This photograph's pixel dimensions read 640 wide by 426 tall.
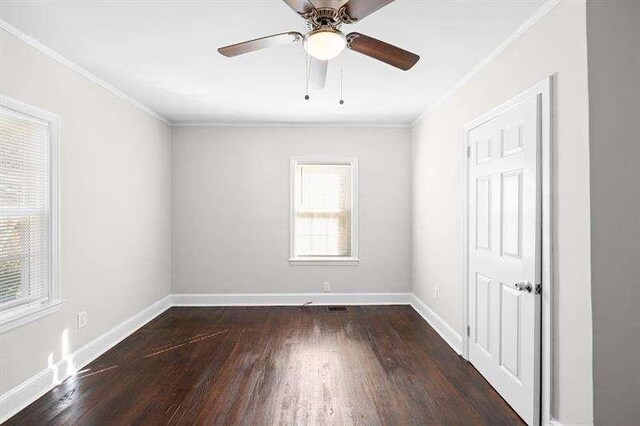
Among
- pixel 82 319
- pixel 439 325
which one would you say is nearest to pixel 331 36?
pixel 82 319

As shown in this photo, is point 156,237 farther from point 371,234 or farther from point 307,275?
point 371,234

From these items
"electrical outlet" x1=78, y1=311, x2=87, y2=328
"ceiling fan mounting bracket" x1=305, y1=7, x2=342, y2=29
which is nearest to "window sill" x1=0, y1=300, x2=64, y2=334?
"electrical outlet" x1=78, y1=311, x2=87, y2=328

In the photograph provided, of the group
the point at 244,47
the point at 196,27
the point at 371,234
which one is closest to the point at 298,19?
the point at 244,47

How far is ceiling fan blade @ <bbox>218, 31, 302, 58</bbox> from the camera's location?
189cm

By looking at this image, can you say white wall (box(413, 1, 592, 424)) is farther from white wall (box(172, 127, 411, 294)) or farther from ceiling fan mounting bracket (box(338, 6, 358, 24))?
white wall (box(172, 127, 411, 294))

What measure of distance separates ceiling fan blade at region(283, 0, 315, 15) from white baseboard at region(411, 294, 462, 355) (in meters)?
3.00

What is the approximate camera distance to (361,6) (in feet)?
5.43

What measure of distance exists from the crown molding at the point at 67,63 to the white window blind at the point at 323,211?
2.12 meters

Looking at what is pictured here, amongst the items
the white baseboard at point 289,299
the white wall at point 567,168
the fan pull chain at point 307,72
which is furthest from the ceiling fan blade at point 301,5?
the white baseboard at point 289,299

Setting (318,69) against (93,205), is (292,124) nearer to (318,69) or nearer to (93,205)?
(93,205)

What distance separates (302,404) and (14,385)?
1878 millimetres

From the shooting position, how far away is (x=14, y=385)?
242cm

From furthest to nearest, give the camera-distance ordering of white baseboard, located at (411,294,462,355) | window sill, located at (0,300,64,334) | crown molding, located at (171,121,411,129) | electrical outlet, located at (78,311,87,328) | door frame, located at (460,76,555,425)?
1. crown molding, located at (171,121,411,129)
2. white baseboard, located at (411,294,462,355)
3. electrical outlet, located at (78,311,87,328)
4. window sill, located at (0,300,64,334)
5. door frame, located at (460,76,555,425)

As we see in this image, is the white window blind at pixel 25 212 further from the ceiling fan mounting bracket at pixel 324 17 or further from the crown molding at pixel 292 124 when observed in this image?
the crown molding at pixel 292 124
